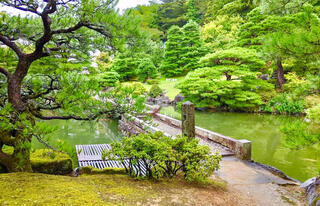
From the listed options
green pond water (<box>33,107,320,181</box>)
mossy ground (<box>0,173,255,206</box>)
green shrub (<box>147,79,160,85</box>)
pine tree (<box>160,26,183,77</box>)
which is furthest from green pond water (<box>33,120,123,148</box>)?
pine tree (<box>160,26,183,77</box>)

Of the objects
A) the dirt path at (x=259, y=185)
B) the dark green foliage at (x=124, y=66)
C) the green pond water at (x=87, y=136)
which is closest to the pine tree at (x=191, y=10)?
the dark green foliage at (x=124, y=66)

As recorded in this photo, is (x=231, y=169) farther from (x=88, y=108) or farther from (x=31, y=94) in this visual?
(x=31, y=94)

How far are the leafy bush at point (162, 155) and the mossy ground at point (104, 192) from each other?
18cm

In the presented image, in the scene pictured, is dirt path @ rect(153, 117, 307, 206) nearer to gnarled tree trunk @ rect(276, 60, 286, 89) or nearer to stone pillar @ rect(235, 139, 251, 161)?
stone pillar @ rect(235, 139, 251, 161)

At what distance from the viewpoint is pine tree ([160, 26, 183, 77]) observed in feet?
76.5

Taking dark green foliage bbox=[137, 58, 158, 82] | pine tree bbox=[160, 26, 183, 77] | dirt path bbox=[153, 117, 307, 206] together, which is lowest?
dirt path bbox=[153, 117, 307, 206]

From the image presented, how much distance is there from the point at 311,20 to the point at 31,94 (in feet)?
11.7

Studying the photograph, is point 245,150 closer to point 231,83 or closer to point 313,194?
point 313,194

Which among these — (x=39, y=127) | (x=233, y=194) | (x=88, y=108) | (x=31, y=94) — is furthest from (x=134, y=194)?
(x=31, y=94)

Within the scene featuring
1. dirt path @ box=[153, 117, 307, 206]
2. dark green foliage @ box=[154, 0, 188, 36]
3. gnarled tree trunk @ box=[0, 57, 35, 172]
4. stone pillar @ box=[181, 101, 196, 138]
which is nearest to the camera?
gnarled tree trunk @ box=[0, 57, 35, 172]

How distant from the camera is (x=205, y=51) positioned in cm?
2258

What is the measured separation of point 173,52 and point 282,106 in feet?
44.6

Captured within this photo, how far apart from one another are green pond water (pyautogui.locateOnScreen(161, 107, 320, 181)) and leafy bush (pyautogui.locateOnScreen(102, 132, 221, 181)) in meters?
1.19

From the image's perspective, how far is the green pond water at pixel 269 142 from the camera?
17.0ft
